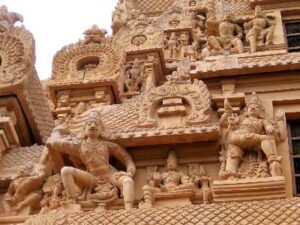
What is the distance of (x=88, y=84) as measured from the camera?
1620 centimetres

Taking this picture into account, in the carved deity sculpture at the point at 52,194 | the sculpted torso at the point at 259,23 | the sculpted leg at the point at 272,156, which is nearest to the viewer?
the sculpted leg at the point at 272,156

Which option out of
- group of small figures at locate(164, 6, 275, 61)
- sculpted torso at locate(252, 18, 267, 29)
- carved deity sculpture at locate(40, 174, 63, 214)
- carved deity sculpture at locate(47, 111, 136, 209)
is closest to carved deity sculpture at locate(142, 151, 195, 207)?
carved deity sculpture at locate(47, 111, 136, 209)

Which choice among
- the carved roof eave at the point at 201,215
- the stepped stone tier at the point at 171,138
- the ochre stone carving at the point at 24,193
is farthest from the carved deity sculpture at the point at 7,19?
the carved roof eave at the point at 201,215

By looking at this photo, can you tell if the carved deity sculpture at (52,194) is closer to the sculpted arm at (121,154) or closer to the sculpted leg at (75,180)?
the sculpted leg at (75,180)

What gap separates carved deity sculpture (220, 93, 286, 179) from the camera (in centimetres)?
1101

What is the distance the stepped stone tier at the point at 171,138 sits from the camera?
10.6m

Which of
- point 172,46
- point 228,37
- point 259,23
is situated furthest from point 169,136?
point 172,46

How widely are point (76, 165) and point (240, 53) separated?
4.13m

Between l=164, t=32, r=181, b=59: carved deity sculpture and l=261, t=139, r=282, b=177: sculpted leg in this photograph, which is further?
l=164, t=32, r=181, b=59: carved deity sculpture

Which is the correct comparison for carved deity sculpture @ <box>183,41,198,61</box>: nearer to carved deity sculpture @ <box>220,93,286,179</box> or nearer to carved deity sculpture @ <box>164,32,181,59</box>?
carved deity sculpture @ <box>164,32,181,59</box>

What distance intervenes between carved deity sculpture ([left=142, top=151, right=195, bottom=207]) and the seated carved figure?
6.26 feet

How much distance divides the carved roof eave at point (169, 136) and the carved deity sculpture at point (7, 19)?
5.28 metres

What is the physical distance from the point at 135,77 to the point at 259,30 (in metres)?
4.42

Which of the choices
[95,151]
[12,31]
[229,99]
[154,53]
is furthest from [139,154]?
[154,53]
